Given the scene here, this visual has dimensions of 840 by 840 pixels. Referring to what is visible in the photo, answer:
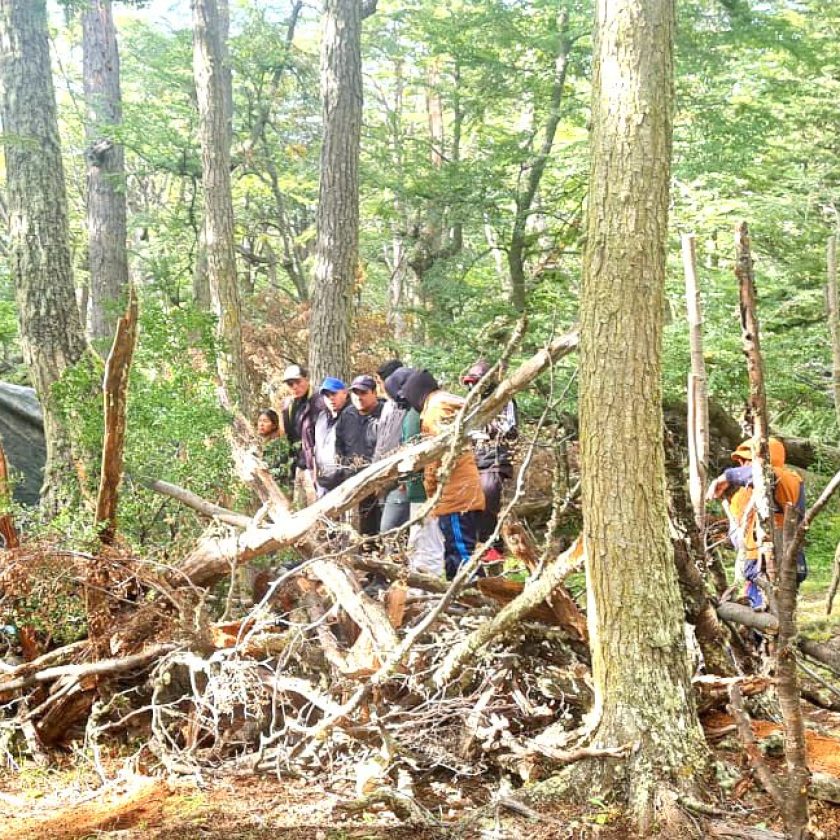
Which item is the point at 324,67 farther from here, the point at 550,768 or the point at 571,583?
the point at 550,768

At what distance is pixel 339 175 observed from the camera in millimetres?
9570

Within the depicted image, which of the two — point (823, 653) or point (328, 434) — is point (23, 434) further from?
point (823, 653)

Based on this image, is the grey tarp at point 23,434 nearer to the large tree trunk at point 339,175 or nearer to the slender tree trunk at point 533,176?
the large tree trunk at point 339,175

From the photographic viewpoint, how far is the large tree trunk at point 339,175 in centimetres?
931

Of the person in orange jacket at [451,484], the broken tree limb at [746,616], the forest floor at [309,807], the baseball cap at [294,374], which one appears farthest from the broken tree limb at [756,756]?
the baseball cap at [294,374]

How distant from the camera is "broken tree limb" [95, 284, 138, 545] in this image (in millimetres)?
4676

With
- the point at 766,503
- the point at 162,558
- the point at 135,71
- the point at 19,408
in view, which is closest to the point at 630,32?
the point at 766,503

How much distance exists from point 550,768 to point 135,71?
18971mm

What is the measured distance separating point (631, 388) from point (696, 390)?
40cm

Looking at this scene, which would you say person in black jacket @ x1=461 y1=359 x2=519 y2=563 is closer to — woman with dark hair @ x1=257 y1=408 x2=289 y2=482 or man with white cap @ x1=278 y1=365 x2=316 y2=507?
man with white cap @ x1=278 y1=365 x2=316 y2=507

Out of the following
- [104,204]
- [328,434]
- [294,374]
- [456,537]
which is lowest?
[456,537]

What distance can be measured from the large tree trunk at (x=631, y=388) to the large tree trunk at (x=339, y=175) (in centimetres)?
572

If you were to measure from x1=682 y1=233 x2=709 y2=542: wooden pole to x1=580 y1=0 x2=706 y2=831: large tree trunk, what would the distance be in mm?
207

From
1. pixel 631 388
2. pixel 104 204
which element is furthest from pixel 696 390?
pixel 104 204
